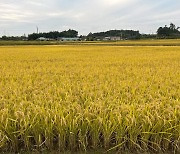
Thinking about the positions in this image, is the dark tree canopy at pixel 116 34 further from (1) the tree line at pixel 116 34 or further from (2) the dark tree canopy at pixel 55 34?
(2) the dark tree canopy at pixel 55 34

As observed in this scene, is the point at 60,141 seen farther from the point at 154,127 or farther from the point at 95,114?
the point at 154,127

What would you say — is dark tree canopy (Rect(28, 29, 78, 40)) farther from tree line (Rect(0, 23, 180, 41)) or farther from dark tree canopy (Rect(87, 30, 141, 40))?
dark tree canopy (Rect(87, 30, 141, 40))

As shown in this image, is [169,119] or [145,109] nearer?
[169,119]

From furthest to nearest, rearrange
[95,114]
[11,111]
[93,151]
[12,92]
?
[12,92] < [11,111] < [95,114] < [93,151]

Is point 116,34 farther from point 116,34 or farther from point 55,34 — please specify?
point 55,34

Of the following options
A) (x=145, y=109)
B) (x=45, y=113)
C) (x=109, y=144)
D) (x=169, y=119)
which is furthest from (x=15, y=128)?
(x=169, y=119)

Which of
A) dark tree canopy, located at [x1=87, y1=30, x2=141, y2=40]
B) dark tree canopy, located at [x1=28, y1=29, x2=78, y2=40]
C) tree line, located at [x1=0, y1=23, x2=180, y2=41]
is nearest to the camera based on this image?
tree line, located at [x1=0, y1=23, x2=180, y2=41]

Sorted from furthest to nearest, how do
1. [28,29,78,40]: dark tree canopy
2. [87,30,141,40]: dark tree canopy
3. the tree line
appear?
[87,30,141,40]: dark tree canopy
[28,29,78,40]: dark tree canopy
the tree line

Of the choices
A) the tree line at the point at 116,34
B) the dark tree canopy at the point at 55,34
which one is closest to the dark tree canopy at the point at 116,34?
the tree line at the point at 116,34

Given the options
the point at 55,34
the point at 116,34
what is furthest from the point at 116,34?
the point at 55,34

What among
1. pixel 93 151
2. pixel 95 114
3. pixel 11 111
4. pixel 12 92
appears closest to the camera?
pixel 93 151

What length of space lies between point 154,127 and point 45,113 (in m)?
1.27

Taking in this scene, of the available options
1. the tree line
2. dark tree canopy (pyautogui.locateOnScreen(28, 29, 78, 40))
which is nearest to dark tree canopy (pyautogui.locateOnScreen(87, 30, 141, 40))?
the tree line

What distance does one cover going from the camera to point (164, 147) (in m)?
2.91
